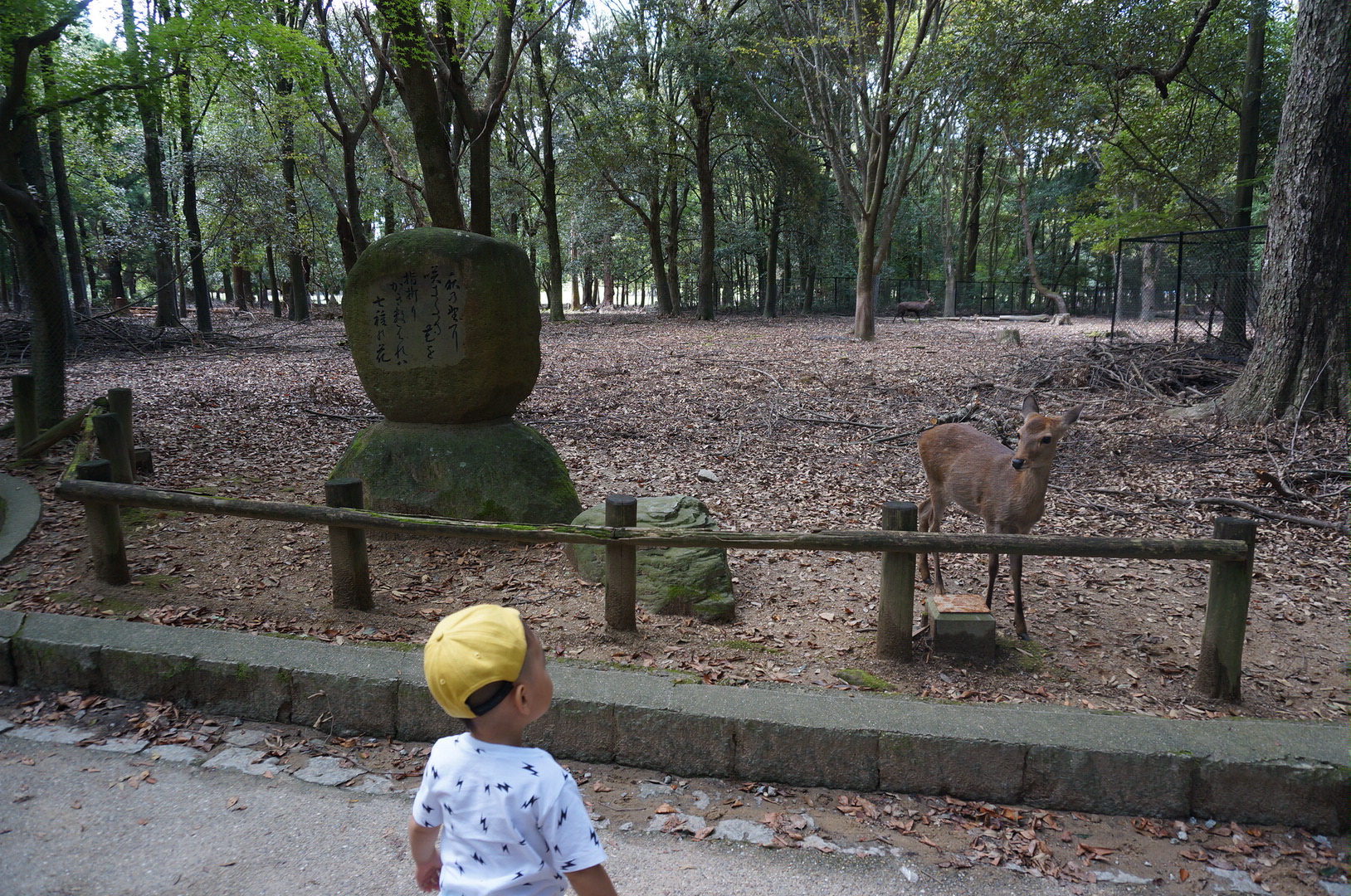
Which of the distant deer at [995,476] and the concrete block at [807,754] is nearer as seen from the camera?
the concrete block at [807,754]

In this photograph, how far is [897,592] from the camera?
3969mm

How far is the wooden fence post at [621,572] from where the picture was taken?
4094mm

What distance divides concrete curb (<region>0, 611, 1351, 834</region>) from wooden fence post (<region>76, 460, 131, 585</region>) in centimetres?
97

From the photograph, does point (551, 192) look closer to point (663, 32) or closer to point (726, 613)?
point (663, 32)

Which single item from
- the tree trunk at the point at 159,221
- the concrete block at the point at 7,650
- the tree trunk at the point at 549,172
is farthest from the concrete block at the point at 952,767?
the tree trunk at the point at 549,172

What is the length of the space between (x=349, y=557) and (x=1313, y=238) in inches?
383

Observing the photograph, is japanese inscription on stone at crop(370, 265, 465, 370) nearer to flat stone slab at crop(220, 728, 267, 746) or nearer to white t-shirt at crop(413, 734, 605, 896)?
flat stone slab at crop(220, 728, 267, 746)

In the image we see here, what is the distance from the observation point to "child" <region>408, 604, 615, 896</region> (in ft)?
5.25

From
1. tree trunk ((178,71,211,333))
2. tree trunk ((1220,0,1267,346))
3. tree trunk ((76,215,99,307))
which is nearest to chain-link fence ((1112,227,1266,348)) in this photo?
tree trunk ((1220,0,1267,346))

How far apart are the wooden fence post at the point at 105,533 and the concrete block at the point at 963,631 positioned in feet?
16.1

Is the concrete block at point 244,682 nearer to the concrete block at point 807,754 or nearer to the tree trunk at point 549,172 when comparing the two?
the concrete block at point 807,754

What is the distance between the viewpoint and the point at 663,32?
24547mm

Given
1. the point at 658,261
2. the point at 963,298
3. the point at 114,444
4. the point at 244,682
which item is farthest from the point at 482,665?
the point at 963,298

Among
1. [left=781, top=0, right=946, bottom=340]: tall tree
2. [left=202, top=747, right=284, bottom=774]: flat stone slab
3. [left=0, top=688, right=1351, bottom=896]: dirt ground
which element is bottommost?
[left=0, top=688, right=1351, bottom=896]: dirt ground
